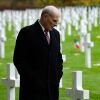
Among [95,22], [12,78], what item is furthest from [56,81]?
[95,22]

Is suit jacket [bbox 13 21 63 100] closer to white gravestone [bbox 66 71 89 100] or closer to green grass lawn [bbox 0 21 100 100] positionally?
white gravestone [bbox 66 71 89 100]

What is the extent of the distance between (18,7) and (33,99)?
6281cm

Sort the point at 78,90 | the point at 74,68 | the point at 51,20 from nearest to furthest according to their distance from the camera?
the point at 51,20, the point at 78,90, the point at 74,68

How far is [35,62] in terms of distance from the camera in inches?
364

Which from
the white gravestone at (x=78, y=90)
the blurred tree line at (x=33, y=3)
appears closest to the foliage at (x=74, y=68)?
the white gravestone at (x=78, y=90)

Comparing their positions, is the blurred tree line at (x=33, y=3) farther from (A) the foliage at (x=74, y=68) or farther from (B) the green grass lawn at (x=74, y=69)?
(B) the green grass lawn at (x=74, y=69)

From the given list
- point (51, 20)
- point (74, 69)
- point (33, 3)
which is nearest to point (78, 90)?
point (51, 20)

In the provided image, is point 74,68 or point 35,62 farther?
point 74,68

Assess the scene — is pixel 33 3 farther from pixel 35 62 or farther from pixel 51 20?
pixel 51 20

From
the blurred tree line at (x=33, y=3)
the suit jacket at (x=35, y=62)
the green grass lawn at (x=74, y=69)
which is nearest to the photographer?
the suit jacket at (x=35, y=62)

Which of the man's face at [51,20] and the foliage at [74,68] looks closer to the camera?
the man's face at [51,20]

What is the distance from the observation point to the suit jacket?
9227 millimetres

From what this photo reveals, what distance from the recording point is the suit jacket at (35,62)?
363 inches

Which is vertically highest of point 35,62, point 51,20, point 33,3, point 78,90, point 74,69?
point 33,3
